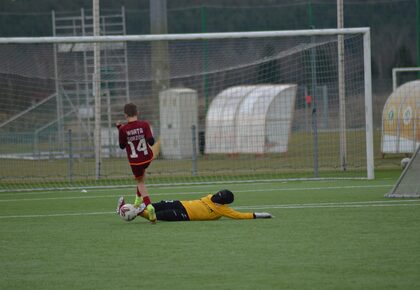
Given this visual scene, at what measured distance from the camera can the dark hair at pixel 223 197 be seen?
1201 centimetres

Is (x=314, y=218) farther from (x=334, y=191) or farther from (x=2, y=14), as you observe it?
(x=2, y=14)

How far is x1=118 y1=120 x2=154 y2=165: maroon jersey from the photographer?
12.8m

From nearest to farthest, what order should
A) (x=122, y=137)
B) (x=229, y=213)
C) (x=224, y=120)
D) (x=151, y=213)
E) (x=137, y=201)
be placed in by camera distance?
(x=151, y=213) → (x=229, y=213) → (x=122, y=137) → (x=137, y=201) → (x=224, y=120)

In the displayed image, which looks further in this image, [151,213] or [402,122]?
[402,122]

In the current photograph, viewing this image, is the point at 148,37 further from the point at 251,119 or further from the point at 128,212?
the point at 251,119

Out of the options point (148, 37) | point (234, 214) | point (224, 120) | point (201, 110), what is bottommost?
point (234, 214)

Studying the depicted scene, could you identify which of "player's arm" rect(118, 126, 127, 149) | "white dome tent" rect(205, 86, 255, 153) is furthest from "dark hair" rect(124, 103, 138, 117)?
"white dome tent" rect(205, 86, 255, 153)

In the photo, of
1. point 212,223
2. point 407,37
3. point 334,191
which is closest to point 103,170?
point 334,191

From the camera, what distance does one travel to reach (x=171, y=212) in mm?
12539

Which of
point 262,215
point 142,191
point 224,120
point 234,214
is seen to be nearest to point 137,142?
point 142,191

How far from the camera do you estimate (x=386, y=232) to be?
35.3 ft

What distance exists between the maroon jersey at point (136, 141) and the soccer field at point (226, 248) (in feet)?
2.99

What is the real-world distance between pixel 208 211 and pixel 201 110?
662 inches

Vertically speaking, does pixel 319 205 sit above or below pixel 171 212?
below
